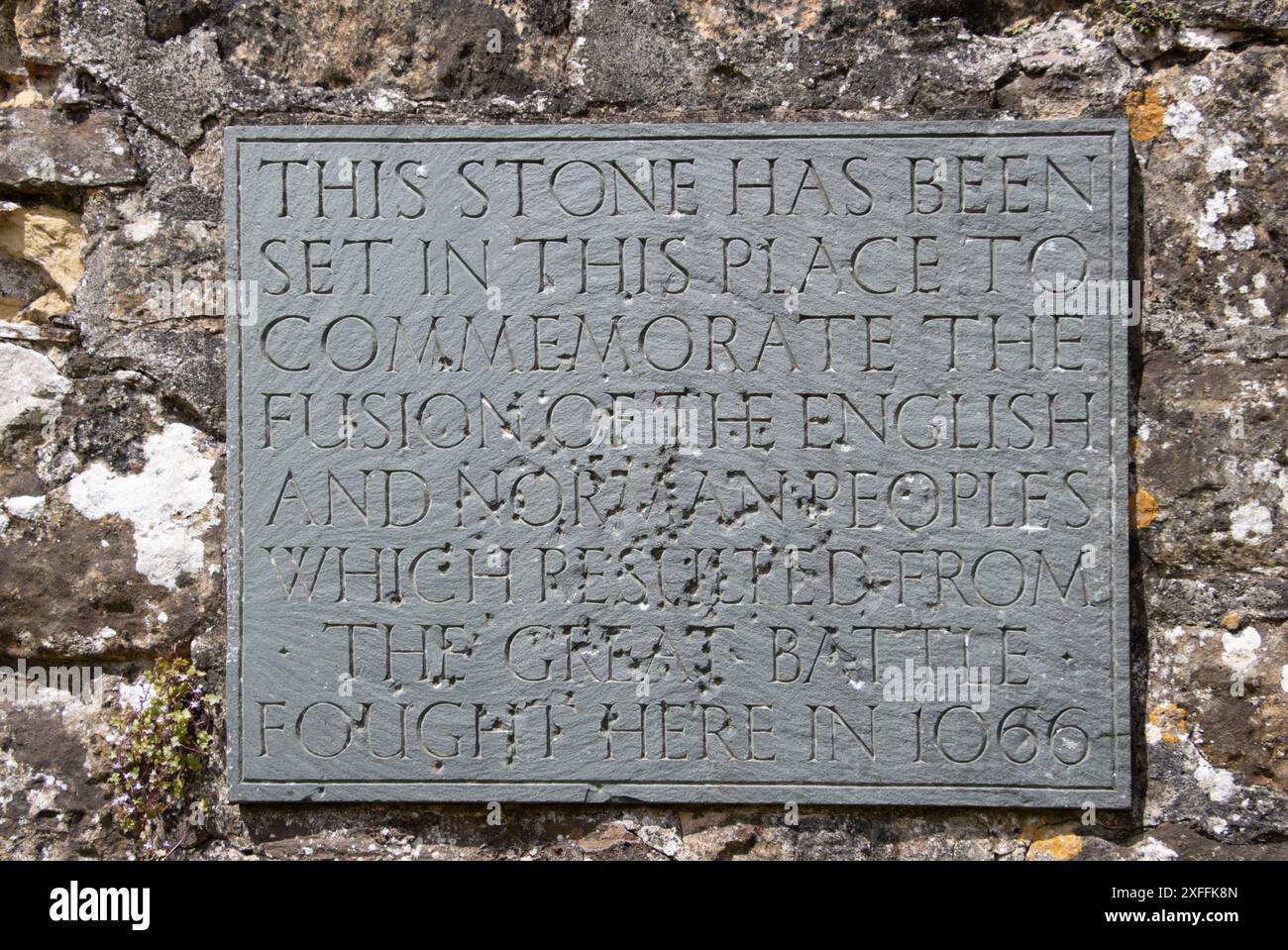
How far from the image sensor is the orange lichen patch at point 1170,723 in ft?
8.72

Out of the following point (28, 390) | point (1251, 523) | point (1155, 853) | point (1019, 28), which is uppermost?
point (1019, 28)

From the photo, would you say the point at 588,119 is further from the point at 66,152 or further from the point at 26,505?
the point at 26,505

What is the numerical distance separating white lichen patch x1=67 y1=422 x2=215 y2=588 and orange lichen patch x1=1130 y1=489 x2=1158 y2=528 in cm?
251

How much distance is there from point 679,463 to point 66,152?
75.0 inches

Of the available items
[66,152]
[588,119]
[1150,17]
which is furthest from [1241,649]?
[66,152]

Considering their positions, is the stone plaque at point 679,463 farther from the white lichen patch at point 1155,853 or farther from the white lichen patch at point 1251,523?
the white lichen patch at point 1251,523

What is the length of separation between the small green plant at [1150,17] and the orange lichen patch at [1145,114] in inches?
6.4

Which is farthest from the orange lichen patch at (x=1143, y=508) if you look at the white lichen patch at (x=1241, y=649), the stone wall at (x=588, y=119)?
the white lichen patch at (x=1241, y=649)

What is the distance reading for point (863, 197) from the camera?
2664 millimetres

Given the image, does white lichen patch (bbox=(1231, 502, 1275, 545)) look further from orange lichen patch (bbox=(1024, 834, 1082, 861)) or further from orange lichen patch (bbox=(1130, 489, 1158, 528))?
orange lichen patch (bbox=(1024, 834, 1082, 861))

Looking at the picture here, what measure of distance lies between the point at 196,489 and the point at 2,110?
1192 millimetres

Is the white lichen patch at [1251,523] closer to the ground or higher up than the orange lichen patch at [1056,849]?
higher up

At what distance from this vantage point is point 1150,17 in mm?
2678

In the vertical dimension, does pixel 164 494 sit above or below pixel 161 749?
above
